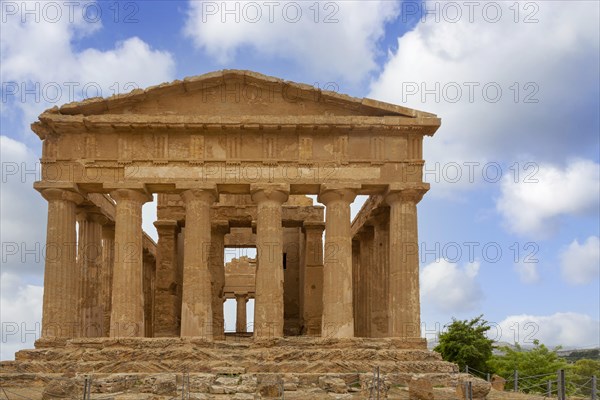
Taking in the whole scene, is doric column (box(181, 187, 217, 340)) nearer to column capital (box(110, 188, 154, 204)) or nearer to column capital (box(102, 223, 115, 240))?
column capital (box(110, 188, 154, 204))

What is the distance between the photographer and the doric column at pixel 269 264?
26.7m

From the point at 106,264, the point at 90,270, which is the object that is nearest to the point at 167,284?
the point at 106,264

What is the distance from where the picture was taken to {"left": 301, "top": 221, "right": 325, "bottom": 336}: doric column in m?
35.5

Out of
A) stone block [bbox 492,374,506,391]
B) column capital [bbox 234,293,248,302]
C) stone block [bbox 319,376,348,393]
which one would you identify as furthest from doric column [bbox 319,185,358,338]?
column capital [bbox 234,293,248,302]

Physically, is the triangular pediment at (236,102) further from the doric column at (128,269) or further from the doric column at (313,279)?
the doric column at (313,279)

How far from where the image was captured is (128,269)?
88.8 ft

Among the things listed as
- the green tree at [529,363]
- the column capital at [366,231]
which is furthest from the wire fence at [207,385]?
the green tree at [529,363]

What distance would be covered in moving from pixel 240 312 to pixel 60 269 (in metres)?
22.2

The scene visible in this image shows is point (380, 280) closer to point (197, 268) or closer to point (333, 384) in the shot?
point (197, 268)

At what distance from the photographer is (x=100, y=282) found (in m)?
31.6

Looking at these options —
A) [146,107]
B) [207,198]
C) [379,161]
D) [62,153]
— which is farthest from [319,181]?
[62,153]

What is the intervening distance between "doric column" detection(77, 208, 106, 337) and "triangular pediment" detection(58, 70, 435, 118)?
198 inches

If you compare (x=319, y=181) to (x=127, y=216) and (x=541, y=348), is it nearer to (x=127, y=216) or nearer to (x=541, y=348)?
(x=127, y=216)

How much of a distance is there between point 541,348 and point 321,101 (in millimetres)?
23220
